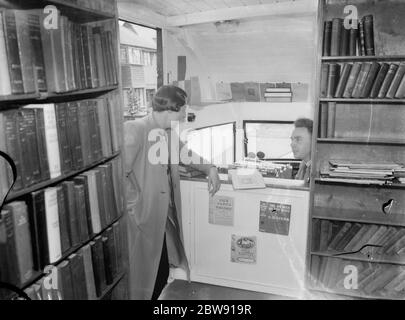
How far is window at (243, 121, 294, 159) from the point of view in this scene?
8.53ft

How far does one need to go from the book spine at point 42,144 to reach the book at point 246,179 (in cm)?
130

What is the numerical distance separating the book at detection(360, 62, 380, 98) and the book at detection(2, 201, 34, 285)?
1.82m

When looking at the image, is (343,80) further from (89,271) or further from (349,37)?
(89,271)

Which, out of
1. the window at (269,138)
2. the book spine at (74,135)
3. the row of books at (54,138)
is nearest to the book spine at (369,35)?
the window at (269,138)

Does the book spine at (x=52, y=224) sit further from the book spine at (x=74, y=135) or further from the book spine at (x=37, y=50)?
the book spine at (x=37, y=50)

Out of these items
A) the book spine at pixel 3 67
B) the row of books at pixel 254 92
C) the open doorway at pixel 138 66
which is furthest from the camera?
the row of books at pixel 254 92

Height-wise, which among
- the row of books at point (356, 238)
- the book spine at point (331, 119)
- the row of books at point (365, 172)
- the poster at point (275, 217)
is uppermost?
the book spine at point (331, 119)

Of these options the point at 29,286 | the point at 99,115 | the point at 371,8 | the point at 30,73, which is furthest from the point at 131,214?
the point at 371,8

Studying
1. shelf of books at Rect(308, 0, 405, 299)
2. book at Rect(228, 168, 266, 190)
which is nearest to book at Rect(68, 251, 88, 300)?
book at Rect(228, 168, 266, 190)

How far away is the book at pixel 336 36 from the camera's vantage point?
6.63 feet

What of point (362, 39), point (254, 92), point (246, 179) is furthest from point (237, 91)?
point (362, 39)

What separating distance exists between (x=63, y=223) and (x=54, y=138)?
324 millimetres

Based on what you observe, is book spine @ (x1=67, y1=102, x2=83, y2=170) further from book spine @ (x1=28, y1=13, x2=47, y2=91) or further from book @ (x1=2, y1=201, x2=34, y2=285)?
book @ (x1=2, y1=201, x2=34, y2=285)

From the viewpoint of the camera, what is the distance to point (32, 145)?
3.89 ft
